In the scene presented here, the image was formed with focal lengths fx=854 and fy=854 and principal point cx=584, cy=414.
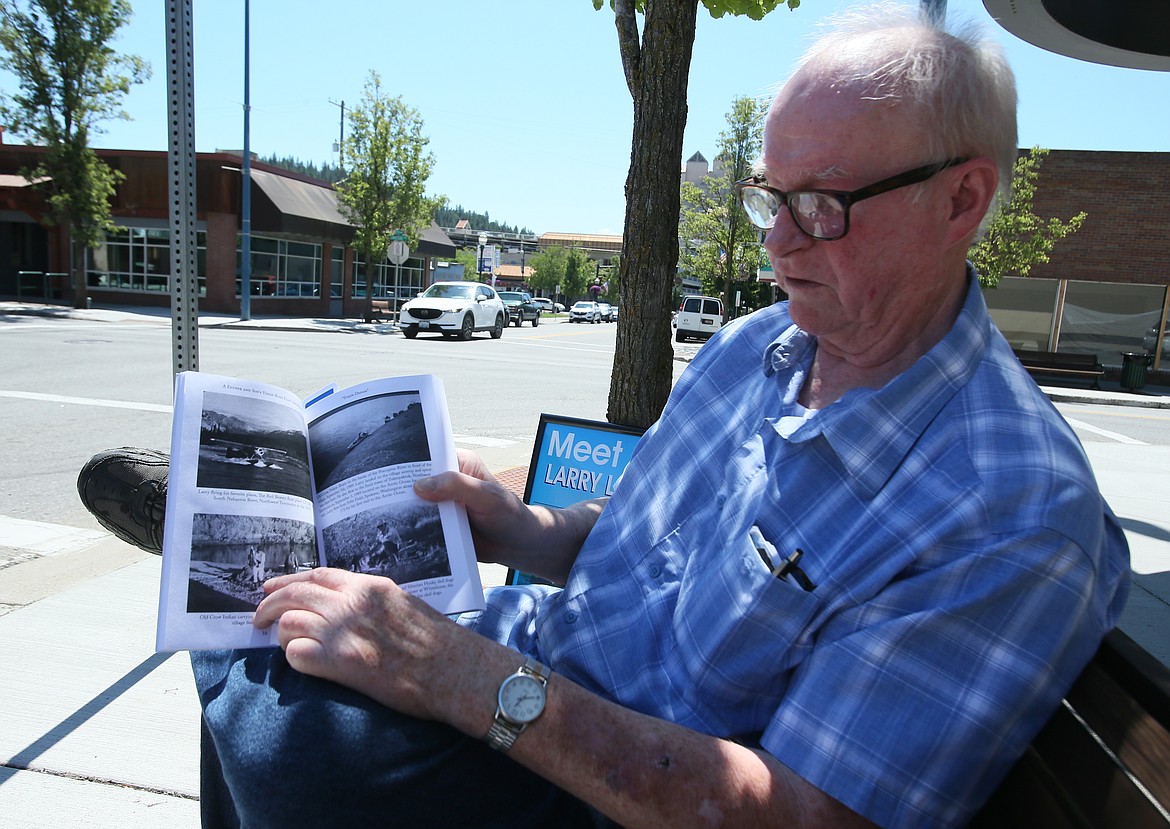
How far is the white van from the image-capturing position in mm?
31516

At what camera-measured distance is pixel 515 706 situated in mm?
1204

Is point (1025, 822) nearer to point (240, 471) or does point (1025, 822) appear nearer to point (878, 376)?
point (878, 376)

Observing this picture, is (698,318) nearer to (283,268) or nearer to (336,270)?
(336,270)

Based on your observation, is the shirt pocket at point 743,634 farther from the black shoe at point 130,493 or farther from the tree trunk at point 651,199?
the tree trunk at point 651,199

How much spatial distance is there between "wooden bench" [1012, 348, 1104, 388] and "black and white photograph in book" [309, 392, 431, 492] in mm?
21460

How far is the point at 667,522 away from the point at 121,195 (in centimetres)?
3232

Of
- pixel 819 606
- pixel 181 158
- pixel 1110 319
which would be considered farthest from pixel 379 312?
pixel 819 606

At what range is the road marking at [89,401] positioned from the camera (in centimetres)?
891

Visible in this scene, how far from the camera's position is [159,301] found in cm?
3006

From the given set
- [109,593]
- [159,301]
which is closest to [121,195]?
[159,301]

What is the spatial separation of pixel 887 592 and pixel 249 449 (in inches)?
43.0

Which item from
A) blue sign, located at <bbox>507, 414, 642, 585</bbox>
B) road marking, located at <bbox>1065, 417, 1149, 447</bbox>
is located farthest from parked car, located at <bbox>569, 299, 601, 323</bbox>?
blue sign, located at <bbox>507, 414, 642, 585</bbox>

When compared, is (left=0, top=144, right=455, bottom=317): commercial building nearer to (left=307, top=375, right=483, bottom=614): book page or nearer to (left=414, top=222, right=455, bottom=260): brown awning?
(left=414, top=222, right=455, bottom=260): brown awning

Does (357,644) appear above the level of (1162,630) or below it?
above
